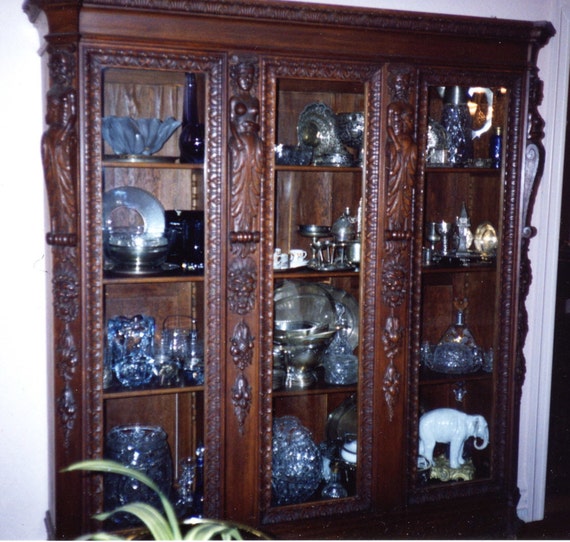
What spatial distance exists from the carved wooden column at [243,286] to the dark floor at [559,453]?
4.28 ft

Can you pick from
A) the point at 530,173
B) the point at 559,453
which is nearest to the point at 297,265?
the point at 530,173

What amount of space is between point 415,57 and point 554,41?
0.80 meters

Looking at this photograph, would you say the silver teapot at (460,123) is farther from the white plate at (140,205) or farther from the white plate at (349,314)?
the white plate at (140,205)

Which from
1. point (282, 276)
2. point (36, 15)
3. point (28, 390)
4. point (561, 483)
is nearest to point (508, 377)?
point (282, 276)

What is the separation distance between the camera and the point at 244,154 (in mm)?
→ 2055

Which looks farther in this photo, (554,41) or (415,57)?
(554,41)

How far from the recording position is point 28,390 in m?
2.35

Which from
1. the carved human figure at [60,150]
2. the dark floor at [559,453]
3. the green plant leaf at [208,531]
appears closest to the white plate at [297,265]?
the carved human figure at [60,150]

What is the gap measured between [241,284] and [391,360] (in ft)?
1.97

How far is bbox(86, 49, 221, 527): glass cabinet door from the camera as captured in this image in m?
2.06

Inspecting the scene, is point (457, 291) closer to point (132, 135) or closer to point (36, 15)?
point (132, 135)

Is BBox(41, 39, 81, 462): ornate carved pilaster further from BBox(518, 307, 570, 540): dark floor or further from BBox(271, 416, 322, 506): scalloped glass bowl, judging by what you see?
BBox(518, 307, 570, 540): dark floor

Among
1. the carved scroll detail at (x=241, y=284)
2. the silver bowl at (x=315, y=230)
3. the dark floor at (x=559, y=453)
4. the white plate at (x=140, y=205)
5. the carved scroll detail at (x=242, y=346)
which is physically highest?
the white plate at (x=140, y=205)

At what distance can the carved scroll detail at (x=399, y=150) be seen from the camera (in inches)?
86.4
